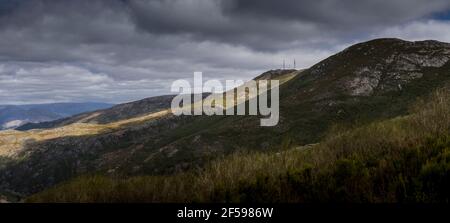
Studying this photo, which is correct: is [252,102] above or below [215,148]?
above

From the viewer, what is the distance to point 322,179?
35.1 ft

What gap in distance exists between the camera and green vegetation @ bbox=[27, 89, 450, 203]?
372 inches

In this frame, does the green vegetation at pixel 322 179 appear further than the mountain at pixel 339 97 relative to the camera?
No

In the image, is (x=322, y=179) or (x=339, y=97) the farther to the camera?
(x=339, y=97)

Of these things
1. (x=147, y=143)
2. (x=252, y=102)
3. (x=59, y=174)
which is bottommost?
(x=59, y=174)

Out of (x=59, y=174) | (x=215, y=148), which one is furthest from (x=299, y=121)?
(x=59, y=174)

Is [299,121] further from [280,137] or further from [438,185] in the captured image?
[438,185]

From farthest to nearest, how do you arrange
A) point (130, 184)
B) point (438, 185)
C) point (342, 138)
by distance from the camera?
point (342, 138)
point (130, 184)
point (438, 185)

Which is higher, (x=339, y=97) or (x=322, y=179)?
(x=339, y=97)

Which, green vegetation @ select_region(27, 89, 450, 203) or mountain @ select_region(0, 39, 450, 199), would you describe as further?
mountain @ select_region(0, 39, 450, 199)

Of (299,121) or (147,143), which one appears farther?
(147,143)

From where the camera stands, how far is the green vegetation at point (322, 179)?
372 inches
